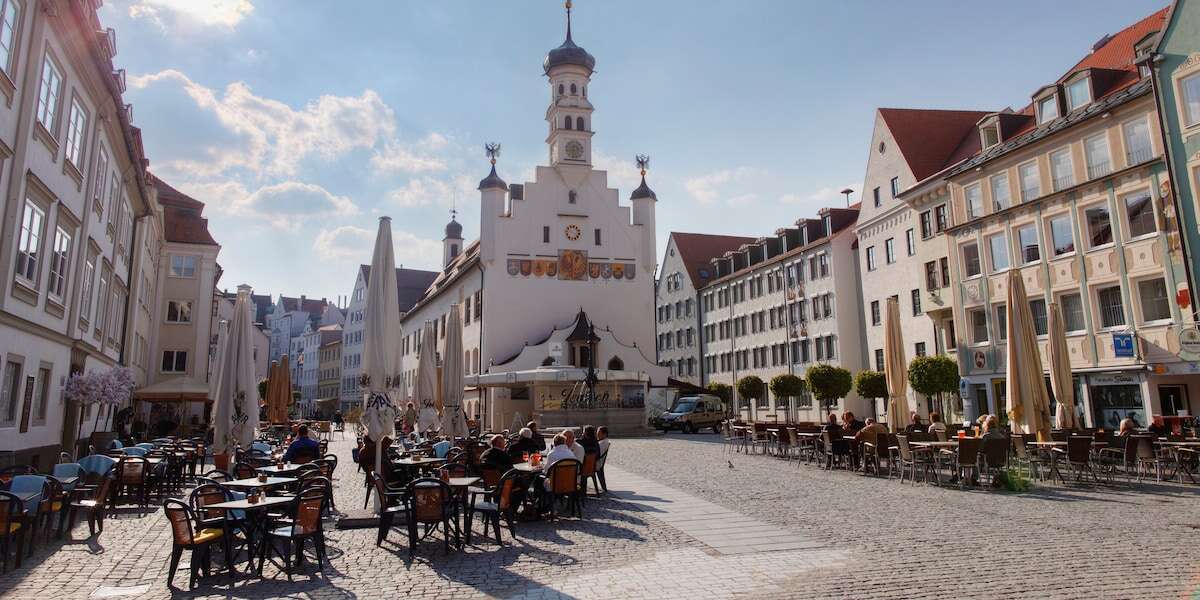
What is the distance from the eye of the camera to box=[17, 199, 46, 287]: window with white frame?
13.8 meters

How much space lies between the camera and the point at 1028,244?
93.9 feet

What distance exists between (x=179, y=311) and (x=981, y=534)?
39.4m

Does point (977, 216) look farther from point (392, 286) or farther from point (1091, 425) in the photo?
point (392, 286)

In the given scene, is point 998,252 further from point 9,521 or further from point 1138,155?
point 9,521

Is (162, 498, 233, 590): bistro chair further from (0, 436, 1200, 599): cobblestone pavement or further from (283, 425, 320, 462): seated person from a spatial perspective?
(283, 425, 320, 462): seated person

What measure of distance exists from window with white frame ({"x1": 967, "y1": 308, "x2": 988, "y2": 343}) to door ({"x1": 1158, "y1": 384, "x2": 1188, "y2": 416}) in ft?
23.1

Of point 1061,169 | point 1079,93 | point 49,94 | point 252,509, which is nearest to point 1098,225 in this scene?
point 1061,169

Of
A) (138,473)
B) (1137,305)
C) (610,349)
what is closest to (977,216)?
(1137,305)

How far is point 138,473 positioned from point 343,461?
38.5ft

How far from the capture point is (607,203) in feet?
173

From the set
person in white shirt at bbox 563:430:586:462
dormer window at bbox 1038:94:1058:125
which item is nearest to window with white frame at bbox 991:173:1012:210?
dormer window at bbox 1038:94:1058:125

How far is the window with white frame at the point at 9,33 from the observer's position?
1208 centimetres

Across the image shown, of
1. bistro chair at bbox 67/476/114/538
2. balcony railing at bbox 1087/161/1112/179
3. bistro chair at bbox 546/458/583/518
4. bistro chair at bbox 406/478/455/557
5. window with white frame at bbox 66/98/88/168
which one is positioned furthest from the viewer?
balcony railing at bbox 1087/161/1112/179

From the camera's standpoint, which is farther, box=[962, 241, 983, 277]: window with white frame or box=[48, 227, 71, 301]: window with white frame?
box=[962, 241, 983, 277]: window with white frame
